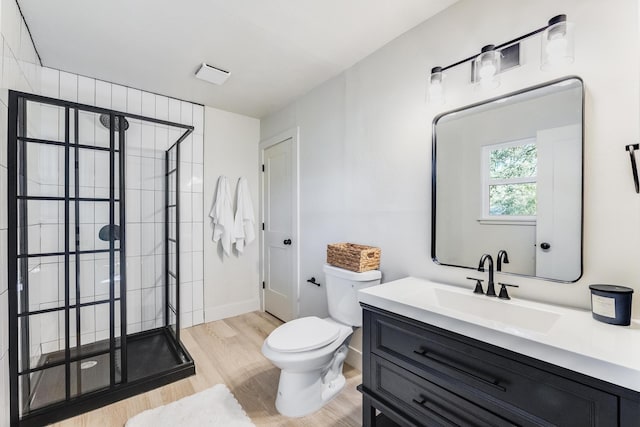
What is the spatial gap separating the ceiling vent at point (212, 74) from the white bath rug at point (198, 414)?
7.56ft

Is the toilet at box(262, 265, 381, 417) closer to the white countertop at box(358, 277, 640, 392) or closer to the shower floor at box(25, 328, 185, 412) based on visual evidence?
the white countertop at box(358, 277, 640, 392)

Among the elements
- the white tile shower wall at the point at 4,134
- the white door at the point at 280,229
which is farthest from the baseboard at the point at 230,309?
the white tile shower wall at the point at 4,134

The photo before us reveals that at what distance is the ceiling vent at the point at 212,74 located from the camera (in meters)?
2.20

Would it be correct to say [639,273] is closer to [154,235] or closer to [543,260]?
[543,260]

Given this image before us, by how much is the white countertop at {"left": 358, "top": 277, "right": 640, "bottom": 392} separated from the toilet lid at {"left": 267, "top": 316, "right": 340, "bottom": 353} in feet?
1.46

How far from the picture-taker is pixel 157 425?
1.58 metres

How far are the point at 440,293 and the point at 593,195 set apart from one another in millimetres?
757

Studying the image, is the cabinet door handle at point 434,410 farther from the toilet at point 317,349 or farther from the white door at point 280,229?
the white door at point 280,229

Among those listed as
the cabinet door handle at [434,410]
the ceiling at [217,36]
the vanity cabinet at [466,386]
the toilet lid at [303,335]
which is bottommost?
the cabinet door handle at [434,410]

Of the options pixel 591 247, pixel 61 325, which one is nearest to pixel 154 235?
pixel 61 325

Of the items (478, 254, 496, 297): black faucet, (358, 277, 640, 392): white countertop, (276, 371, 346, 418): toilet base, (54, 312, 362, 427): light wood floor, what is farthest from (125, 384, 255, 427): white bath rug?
(478, 254, 496, 297): black faucet

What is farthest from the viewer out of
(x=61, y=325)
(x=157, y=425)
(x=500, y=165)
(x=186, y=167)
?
(x=186, y=167)

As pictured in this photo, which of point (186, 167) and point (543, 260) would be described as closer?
point (543, 260)

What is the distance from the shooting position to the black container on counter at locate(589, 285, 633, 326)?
0.98 meters
